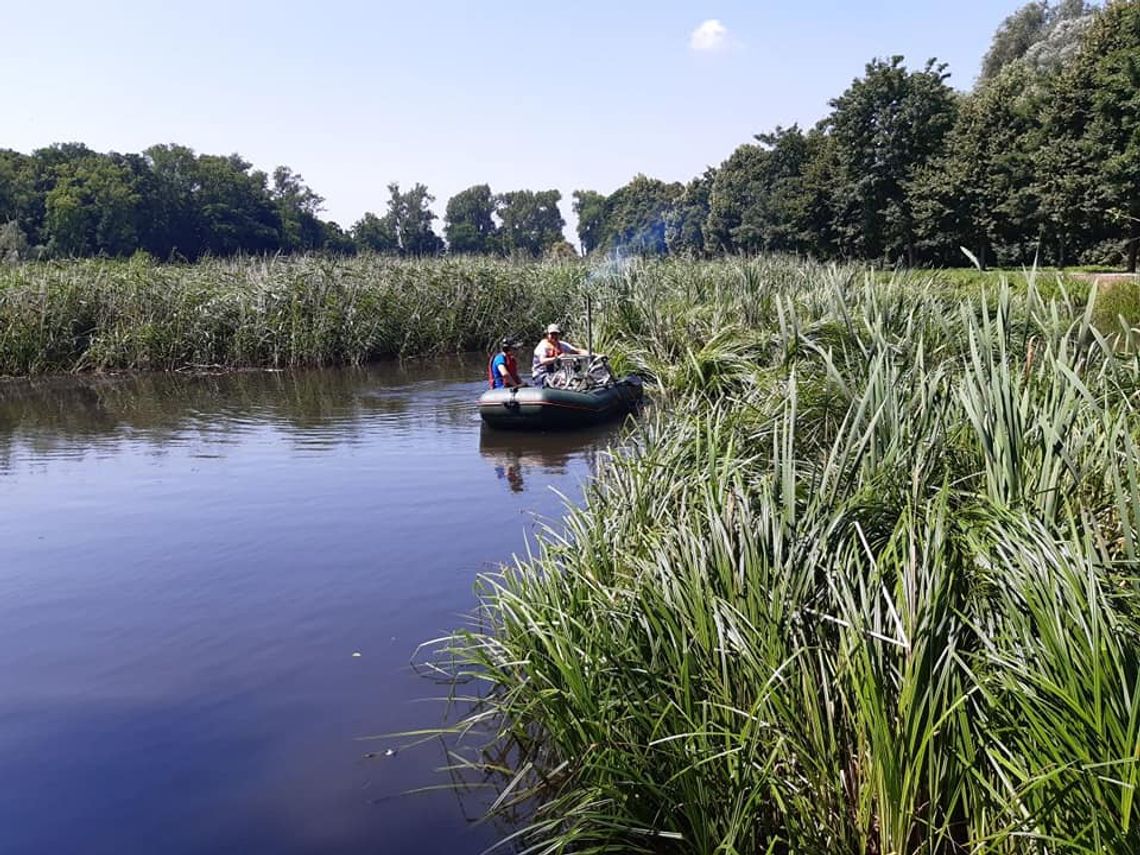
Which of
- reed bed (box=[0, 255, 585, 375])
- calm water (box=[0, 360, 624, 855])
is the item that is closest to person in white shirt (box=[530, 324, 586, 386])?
calm water (box=[0, 360, 624, 855])

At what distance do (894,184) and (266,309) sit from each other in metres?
25.3

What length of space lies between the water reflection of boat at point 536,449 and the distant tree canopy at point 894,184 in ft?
15.2

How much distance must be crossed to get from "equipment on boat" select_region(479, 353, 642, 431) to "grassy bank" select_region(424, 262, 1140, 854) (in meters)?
7.72

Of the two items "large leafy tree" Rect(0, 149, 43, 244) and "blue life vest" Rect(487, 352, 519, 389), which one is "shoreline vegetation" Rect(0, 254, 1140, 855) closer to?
"blue life vest" Rect(487, 352, 519, 389)

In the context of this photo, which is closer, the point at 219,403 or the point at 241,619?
the point at 241,619

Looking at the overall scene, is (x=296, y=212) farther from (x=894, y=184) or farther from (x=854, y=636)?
(x=854, y=636)

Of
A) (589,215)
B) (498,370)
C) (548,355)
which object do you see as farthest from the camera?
Answer: (589,215)

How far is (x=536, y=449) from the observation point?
1241 cm

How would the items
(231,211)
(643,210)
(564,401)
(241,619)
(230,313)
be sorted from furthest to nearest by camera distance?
(643,210), (231,211), (230,313), (564,401), (241,619)

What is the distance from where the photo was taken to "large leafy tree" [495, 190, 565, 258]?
4985 inches

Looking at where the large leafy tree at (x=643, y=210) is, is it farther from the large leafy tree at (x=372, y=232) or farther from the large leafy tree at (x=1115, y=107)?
the large leafy tree at (x=1115, y=107)

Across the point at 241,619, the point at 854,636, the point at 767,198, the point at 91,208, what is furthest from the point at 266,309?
the point at 91,208

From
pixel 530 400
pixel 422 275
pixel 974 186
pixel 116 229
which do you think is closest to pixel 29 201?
pixel 116 229

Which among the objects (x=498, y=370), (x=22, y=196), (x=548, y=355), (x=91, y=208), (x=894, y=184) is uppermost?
(x=22, y=196)
